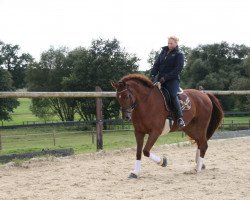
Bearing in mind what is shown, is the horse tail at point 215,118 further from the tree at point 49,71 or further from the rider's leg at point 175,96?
the tree at point 49,71

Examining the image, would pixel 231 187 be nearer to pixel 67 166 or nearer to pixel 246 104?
pixel 67 166

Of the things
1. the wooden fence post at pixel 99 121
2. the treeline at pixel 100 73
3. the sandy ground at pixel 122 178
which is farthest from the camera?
the treeline at pixel 100 73

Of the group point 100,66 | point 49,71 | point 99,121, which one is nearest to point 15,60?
point 49,71

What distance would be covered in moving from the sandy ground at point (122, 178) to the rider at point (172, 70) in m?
1.13

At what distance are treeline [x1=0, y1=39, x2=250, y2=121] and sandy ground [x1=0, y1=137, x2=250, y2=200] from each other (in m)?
16.5

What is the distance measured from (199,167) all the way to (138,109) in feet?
5.43

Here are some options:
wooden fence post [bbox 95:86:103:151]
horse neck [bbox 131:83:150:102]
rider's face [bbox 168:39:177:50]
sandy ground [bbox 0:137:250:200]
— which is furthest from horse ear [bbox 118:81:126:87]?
wooden fence post [bbox 95:86:103:151]

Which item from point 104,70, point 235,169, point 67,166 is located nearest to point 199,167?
point 235,169

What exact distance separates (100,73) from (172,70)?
3024cm

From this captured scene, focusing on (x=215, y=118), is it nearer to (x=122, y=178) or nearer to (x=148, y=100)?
(x=148, y=100)

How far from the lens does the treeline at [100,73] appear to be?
1308 inches

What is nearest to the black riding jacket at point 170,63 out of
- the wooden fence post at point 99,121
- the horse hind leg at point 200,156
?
the horse hind leg at point 200,156

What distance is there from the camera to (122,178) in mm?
6594

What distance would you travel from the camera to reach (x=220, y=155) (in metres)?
9.26
